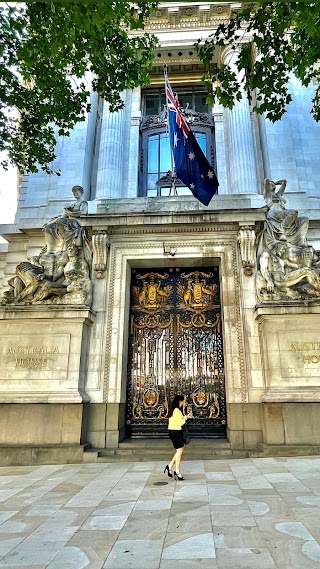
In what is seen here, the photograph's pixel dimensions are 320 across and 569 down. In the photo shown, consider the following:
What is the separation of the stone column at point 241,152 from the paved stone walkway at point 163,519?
10.5 meters

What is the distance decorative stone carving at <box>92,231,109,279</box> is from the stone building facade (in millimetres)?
31

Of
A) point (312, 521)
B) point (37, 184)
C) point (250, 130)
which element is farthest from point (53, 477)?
point (250, 130)

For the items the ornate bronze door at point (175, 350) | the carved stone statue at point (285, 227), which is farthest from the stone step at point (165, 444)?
the carved stone statue at point (285, 227)

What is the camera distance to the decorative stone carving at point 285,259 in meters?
10.1

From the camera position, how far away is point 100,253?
11312 mm

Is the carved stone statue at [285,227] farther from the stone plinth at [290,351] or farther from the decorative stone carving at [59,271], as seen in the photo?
the decorative stone carving at [59,271]

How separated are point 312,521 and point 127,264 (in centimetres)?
858

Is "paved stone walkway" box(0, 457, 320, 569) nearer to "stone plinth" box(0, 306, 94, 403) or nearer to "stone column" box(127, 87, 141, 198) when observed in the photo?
"stone plinth" box(0, 306, 94, 403)

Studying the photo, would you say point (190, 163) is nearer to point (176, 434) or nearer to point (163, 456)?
point (176, 434)

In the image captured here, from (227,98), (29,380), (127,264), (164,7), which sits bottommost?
(29,380)

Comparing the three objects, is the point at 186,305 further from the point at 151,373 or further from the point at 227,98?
the point at 227,98

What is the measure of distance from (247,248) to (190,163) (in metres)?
3.31

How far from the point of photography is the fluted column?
15.0m

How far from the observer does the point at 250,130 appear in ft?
51.7
